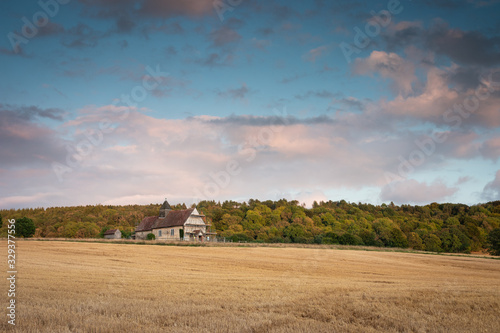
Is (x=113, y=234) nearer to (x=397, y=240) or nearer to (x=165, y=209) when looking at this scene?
(x=165, y=209)

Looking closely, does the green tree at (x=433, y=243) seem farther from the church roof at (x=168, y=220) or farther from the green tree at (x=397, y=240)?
the church roof at (x=168, y=220)

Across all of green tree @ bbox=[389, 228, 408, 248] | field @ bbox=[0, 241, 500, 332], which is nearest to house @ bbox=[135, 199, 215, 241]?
green tree @ bbox=[389, 228, 408, 248]

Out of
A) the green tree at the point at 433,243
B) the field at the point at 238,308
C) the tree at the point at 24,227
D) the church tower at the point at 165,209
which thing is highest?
the church tower at the point at 165,209

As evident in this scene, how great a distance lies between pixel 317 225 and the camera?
447 ft

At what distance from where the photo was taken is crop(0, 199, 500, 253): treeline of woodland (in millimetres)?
110062

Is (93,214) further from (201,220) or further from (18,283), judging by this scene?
(18,283)

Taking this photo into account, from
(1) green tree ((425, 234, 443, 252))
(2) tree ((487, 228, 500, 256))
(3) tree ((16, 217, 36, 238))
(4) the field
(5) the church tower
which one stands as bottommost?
(1) green tree ((425, 234, 443, 252))

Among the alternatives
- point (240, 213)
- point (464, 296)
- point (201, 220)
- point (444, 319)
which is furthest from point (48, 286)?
point (240, 213)

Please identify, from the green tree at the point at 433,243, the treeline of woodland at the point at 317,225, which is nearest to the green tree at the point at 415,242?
the treeline of woodland at the point at 317,225

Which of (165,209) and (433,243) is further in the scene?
(433,243)

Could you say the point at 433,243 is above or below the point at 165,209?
below

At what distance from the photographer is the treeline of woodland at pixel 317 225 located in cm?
11006

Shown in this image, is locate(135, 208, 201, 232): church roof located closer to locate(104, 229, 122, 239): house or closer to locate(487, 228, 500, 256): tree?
locate(104, 229, 122, 239): house

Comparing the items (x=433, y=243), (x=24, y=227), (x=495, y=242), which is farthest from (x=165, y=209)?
(x=495, y=242)
